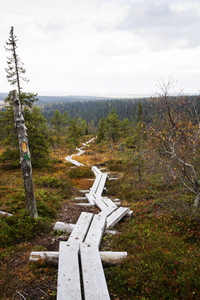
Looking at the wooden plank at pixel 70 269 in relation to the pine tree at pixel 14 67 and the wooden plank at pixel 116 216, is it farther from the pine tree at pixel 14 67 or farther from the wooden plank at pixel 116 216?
the pine tree at pixel 14 67

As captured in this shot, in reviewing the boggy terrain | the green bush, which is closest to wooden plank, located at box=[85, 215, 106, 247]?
the boggy terrain

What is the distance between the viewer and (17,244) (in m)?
4.55

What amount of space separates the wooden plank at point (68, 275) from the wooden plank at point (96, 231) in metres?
0.60

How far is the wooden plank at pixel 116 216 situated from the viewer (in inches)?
234

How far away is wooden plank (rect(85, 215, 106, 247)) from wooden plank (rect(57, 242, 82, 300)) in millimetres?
603

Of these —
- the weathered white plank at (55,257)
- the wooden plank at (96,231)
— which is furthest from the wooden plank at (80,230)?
the weathered white plank at (55,257)

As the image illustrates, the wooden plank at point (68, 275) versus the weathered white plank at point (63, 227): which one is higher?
the wooden plank at point (68, 275)

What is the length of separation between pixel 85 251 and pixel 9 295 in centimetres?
146

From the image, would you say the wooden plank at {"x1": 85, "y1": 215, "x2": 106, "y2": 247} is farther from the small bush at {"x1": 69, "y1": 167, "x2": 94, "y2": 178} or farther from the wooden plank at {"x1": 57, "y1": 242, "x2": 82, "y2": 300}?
the small bush at {"x1": 69, "y1": 167, "x2": 94, "y2": 178}

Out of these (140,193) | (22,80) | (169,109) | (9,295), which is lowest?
(140,193)

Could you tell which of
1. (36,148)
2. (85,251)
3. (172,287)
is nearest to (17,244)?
(85,251)

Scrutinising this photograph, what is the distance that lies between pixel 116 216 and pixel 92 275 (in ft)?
10.6

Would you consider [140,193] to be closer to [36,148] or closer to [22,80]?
[36,148]

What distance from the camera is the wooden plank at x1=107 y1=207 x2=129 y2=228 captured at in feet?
19.5
